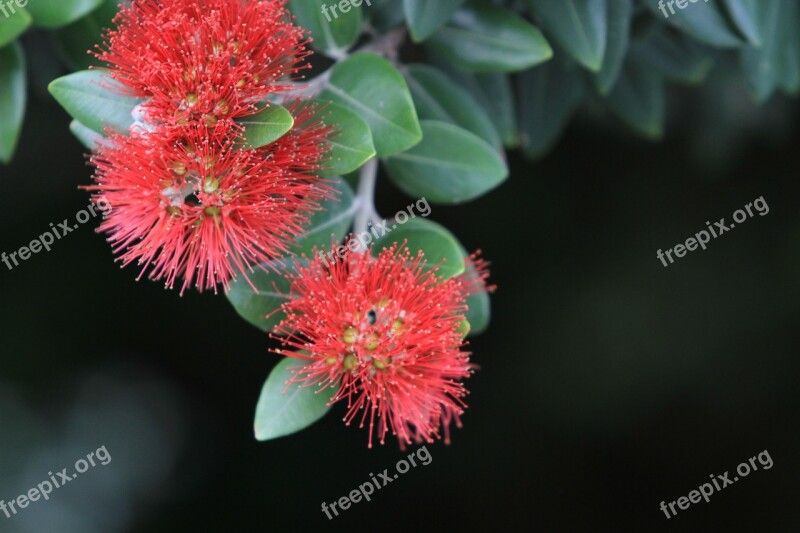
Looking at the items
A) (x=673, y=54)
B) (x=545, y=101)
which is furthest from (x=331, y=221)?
(x=673, y=54)

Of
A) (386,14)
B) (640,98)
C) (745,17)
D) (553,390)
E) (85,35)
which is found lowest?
(553,390)

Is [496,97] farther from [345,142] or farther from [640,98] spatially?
[345,142]

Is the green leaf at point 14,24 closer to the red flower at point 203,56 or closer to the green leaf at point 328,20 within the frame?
the red flower at point 203,56

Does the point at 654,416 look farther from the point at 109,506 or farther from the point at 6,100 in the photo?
the point at 6,100

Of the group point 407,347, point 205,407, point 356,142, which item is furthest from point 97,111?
point 205,407

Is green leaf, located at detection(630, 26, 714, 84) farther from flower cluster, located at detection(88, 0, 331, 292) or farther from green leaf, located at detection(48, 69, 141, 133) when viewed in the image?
green leaf, located at detection(48, 69, 141, 133)

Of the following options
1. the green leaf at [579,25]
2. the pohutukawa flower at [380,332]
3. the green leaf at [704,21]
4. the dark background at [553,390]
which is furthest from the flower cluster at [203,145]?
the dark background at [553,390]

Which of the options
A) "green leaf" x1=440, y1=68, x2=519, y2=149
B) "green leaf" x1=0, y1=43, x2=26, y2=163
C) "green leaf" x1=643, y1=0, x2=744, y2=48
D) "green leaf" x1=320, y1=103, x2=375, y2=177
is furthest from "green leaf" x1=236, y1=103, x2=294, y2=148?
"green leaf" x1=643, y1=0, x2=744, y2=48
